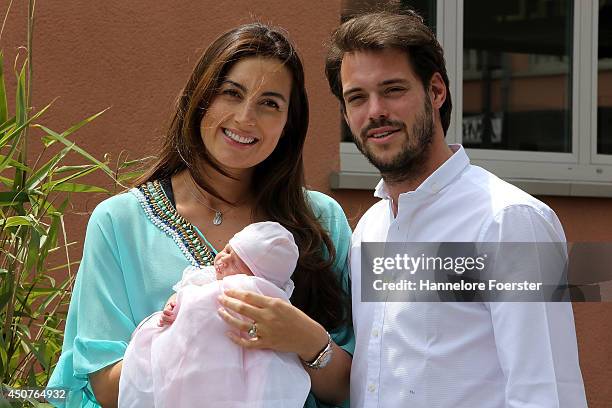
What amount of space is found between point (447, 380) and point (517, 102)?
12.3 feet

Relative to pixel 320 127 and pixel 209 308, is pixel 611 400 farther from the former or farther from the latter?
pixel 209 308

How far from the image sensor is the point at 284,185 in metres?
2.99

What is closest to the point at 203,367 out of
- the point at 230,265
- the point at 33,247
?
the point at 230,265

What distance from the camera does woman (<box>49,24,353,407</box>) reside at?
2.63 m

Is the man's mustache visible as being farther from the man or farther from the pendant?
the pendant

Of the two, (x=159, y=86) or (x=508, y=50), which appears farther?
(x=508, y=50)

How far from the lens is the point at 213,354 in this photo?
2.48 meters

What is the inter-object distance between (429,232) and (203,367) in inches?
23.9

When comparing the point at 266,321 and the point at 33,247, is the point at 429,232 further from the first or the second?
the point at 33,247

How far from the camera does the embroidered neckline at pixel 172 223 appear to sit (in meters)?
2.75

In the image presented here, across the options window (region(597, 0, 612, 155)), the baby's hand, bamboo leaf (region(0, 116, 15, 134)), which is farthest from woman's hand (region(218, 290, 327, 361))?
window (region(597, 0, 612, 155))

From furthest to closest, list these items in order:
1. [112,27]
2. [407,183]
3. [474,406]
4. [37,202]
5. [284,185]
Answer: [112,27] < [37,202] < [284,185] < [407,183] < [474,406]

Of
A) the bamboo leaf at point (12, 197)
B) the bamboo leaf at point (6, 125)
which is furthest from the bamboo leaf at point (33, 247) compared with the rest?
the bamboo leaf at point (6, 125)

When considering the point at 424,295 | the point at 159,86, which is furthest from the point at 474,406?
the point at 159,86
